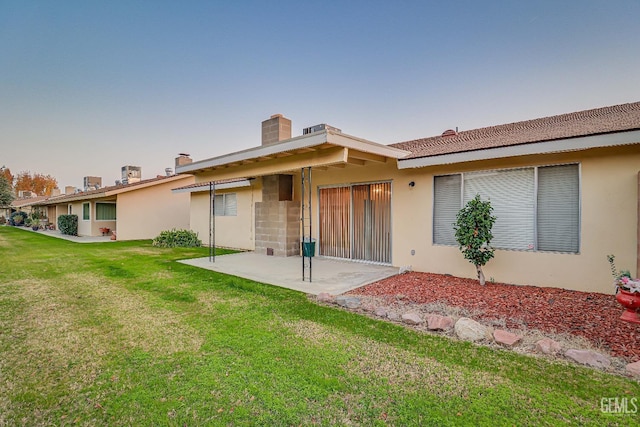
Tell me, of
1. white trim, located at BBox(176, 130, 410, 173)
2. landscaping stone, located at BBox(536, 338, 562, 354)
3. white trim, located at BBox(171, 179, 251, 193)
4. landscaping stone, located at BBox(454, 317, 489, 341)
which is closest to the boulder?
landscaping stone, located at BBox(454, 317, 489, 341)

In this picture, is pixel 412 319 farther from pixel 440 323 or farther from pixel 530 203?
pixel 530 203

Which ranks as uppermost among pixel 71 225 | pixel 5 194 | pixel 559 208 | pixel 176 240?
pixel 5 194

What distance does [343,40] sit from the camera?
11.3 metres

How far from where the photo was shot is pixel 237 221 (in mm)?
13062

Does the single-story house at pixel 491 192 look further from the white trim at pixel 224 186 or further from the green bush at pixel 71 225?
the green bush at pixel 71 225

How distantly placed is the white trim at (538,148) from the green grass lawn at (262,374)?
13.1 ft

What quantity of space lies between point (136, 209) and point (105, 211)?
3.78m

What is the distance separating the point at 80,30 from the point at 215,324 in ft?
45.7

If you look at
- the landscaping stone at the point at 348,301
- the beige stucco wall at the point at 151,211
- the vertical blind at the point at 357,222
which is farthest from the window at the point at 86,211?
the landscaping stone at the point at 348,301

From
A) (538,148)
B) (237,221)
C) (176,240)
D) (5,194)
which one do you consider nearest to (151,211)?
(176,240)

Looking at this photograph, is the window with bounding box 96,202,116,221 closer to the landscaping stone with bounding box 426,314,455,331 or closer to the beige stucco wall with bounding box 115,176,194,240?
the beige stucco wall with bounding box 115,176,194,240

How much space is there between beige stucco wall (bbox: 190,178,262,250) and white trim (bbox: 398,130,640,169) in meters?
7.44

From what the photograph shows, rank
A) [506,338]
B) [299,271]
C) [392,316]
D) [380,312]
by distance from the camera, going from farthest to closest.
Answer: [299,271]
[380,312]
[392,316]
[506,338]

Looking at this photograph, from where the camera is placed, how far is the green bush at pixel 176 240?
46.1 ft
